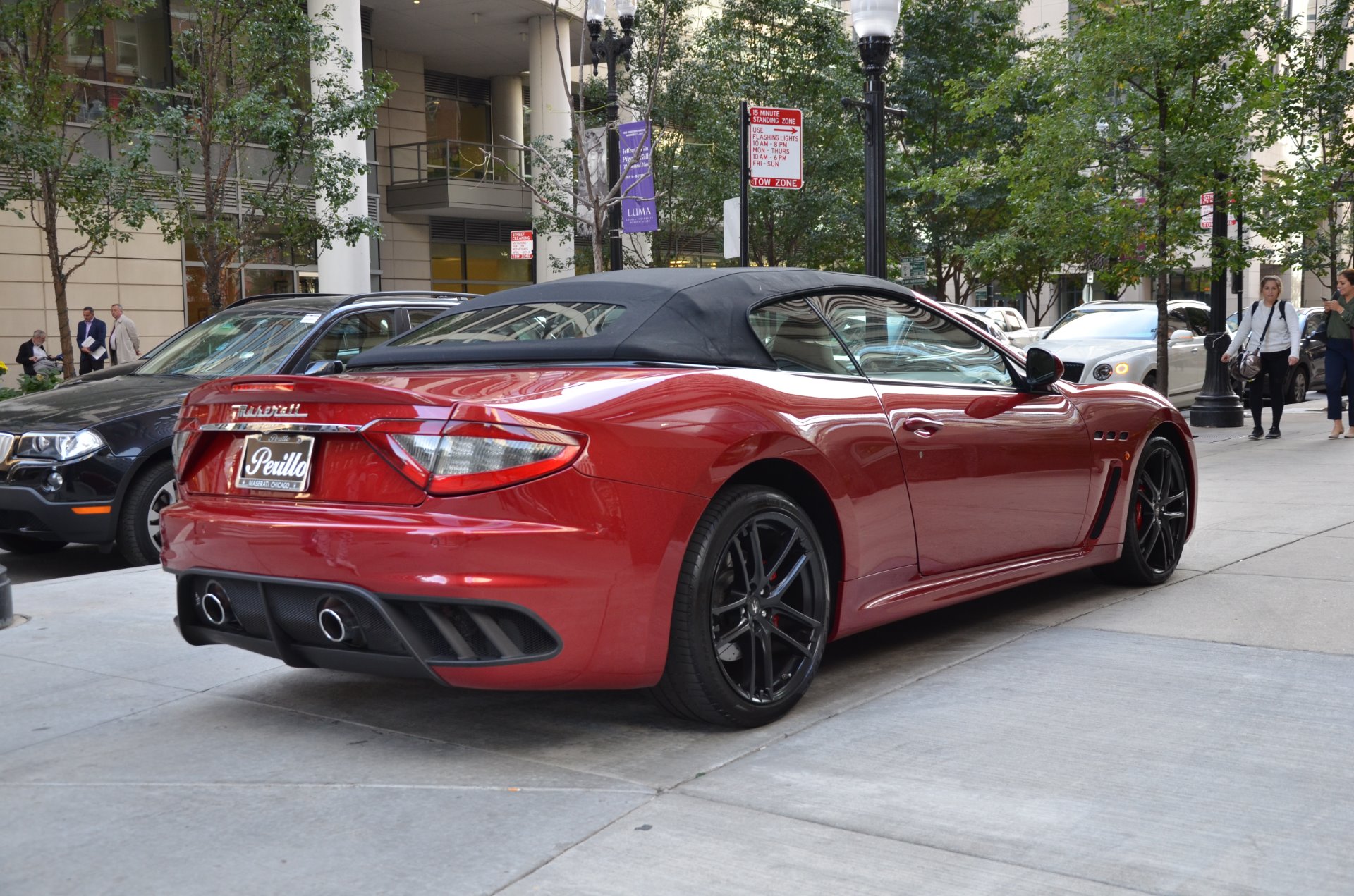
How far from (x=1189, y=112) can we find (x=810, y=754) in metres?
13.4

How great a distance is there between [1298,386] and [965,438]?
57.9ft

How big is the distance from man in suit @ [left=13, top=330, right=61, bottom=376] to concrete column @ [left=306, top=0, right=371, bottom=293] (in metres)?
4.73

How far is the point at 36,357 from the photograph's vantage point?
74.1 feet

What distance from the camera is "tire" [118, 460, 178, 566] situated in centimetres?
766

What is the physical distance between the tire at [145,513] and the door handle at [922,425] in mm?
4754

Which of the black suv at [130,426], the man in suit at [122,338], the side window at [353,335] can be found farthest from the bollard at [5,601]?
the man in suit at [122,338]

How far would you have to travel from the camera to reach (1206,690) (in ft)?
14.5

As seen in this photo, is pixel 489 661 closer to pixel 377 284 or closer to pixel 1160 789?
pixel 1160 789

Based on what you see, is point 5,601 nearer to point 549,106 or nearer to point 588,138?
point 588,138

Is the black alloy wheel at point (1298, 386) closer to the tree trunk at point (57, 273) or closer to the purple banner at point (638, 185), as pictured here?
the purple banner at point (638, 185)

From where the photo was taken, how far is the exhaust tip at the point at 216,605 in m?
4.11

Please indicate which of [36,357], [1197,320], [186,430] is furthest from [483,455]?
[36,357]

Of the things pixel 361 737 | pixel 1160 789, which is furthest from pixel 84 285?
pixel 1160 789

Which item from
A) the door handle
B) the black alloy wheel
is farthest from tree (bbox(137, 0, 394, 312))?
the black alloy wheel
